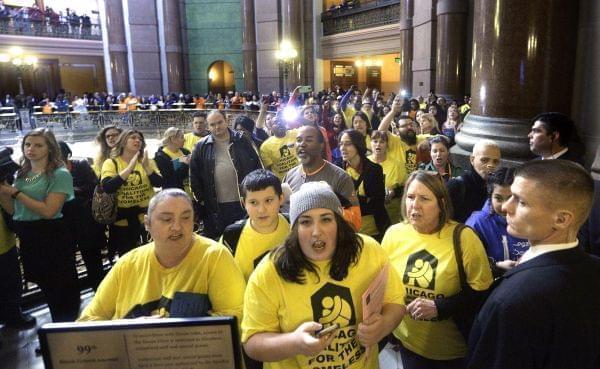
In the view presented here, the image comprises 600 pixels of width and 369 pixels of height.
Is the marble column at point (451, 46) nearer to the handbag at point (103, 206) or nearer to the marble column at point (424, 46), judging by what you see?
the marble column at point (424, 46)

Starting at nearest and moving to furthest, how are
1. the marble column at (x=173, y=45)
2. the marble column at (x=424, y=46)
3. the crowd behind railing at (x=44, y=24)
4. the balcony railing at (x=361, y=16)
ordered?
the marble column at (x=424, y=46) < the balcony railing at (x=361, y=16) < the marble column at (x=173, y=45) < the crowd behind railing at (x=44, y=24)

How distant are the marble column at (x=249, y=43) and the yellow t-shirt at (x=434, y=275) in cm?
2564

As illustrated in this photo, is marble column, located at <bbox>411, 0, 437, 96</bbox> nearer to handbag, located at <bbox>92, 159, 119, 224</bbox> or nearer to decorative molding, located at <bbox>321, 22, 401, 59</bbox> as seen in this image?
decorative molding, located at <bbox>321, 22, 401, 59</bbox>

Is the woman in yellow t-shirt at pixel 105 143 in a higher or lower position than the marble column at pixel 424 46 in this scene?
lower

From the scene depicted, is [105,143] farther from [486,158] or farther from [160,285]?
[486,158]

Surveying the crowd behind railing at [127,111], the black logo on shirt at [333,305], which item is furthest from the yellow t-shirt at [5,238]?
the crowd behind railing at [127,111]

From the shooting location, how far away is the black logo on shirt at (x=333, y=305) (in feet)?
6.54

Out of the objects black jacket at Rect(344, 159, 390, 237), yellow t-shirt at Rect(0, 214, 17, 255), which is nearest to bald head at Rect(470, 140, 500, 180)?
black jacket at Rect(344, 159, 390, 237)

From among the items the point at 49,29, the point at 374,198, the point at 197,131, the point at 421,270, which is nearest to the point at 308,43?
the point at 49,29

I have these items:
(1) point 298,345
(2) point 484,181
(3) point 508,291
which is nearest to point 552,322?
(3) point 508,291

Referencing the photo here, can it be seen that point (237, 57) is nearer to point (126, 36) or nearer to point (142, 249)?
point (126, 36)

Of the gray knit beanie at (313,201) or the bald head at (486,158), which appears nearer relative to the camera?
the gray knit beanie at (313,201)

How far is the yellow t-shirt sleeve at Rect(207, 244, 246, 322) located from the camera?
226 cm

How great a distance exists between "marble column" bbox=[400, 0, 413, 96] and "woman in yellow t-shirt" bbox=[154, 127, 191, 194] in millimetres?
12185
